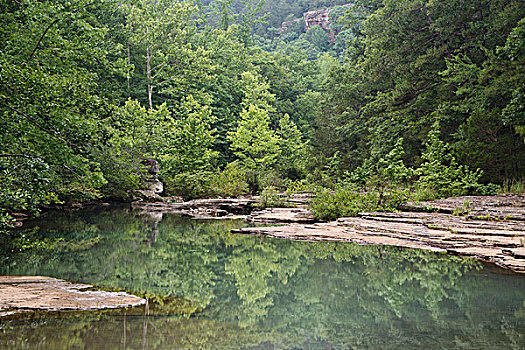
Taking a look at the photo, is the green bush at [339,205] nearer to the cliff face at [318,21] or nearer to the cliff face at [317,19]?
the cliff face at [318,21]

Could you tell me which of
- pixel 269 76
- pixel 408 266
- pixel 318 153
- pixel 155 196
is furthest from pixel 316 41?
pixel 408 266

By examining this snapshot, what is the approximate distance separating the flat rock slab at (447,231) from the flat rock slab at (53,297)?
511 centimetres

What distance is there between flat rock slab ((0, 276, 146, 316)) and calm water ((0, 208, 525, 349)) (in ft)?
1.05

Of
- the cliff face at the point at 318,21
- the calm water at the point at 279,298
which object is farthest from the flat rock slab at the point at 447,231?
the cliff face at the point at 318,21

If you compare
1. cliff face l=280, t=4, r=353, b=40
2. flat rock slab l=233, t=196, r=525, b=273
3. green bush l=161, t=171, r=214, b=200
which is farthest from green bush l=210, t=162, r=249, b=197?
cliff face l=280, t=4, r=353, b=40

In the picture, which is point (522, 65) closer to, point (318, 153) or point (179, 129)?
point (318, 153)

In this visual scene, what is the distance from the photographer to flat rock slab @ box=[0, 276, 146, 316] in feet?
14.4

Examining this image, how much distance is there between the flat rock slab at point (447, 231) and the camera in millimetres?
6777

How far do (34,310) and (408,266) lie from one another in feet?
17.7

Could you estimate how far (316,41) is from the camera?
70.0 m

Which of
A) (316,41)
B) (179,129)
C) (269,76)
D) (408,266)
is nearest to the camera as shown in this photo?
(408,266)

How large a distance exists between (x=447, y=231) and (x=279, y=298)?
4.84m

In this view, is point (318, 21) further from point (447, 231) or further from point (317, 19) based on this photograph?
point (447, 231)

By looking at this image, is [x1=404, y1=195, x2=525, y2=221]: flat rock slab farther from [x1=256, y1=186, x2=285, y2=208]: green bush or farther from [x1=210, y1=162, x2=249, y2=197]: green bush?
[x1=210, y1=162, x2=249, y2=197]: green bush
